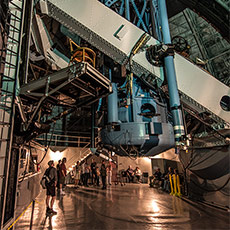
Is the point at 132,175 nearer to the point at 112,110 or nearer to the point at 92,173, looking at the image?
the point at 92,173

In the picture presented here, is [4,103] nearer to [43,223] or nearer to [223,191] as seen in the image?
[43,223]

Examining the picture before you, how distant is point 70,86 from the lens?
4.81 metres

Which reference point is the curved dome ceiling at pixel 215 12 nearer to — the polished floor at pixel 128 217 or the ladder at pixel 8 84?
the ladder at pixel 8 84

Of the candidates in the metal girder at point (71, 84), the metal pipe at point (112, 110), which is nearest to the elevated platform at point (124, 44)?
the metal pipe at point (112, 110)

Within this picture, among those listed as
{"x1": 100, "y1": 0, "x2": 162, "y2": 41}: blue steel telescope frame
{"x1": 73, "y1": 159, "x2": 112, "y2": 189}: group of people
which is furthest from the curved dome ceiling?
{"x1": 73, "y1": 159, "x2": 112, "y2": 189}: group of people

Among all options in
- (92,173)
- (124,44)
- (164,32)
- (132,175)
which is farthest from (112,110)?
(132,175)

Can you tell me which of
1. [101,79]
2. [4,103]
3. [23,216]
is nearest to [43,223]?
[23,216]

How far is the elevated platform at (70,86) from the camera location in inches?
163

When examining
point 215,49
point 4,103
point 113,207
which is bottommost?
point 113,207

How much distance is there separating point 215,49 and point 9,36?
54.8 feet

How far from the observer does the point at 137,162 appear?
1678 centimetres

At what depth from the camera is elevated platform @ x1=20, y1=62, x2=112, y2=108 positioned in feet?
13.6

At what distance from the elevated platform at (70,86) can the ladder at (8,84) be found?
40cm

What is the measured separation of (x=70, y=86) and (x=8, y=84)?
1.68 m
